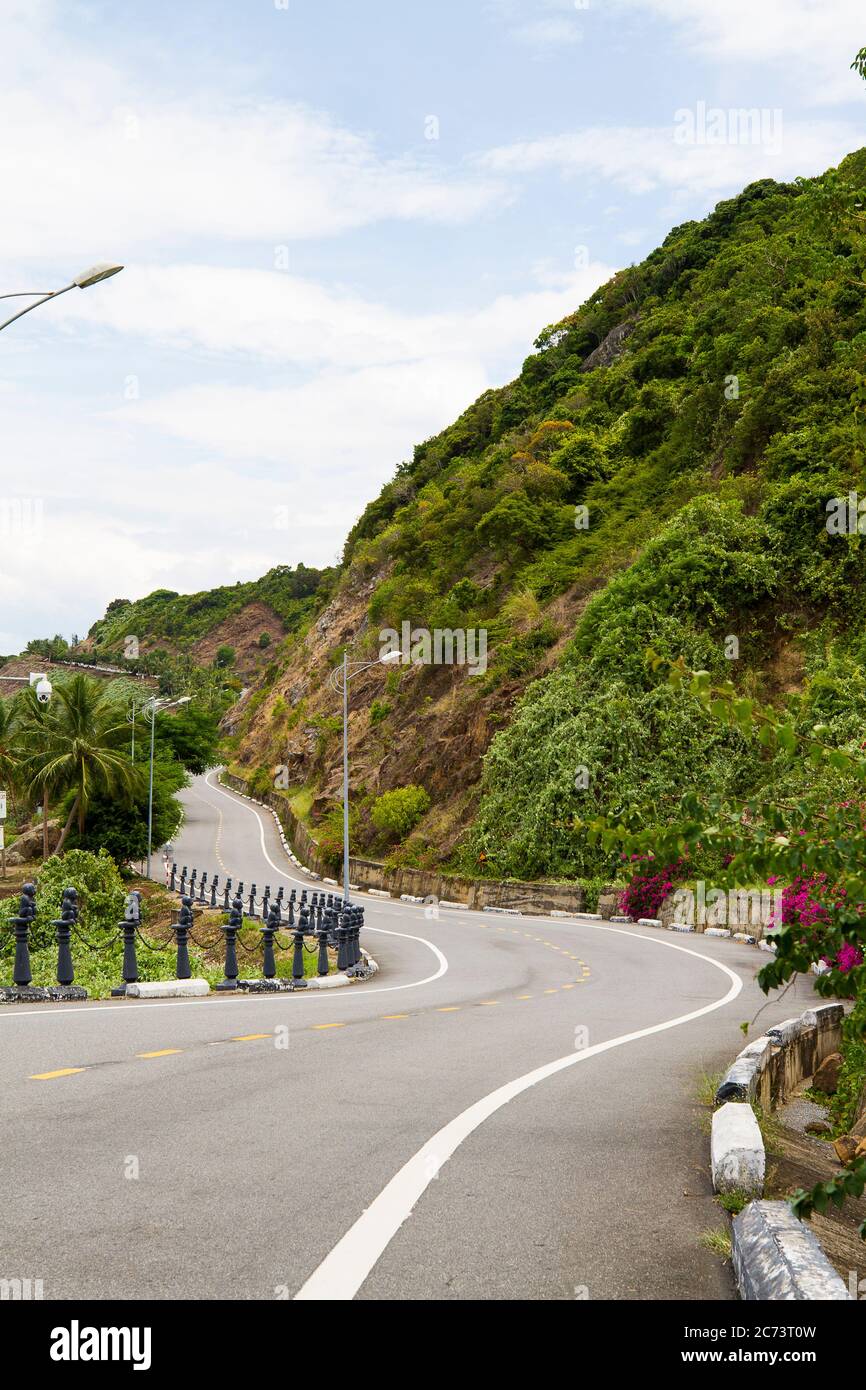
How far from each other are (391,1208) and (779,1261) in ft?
5.85

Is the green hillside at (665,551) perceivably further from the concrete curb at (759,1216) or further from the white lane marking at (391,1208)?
the white lane marking at (391,1208)

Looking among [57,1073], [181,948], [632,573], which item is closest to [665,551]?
[632,573]

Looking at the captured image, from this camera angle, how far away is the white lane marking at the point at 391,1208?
13.2ft

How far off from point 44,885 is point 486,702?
2076 cm

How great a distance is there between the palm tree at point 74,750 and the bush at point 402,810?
44.2ft

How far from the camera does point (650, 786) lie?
1499 inches

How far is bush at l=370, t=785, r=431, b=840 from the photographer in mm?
49281

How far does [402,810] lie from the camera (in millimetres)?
49281

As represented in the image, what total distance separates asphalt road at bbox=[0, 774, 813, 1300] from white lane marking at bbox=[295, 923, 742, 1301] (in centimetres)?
2

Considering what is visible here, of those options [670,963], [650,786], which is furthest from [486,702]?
[670,963]

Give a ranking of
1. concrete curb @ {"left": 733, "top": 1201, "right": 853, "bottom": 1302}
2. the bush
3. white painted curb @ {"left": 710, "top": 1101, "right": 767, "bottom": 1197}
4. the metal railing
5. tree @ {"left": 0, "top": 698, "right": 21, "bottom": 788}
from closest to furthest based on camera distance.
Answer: concrete curb @ {"left": 733, "top": 1201, "right": 853, "bottom": 1302}, white painted curb @ {"left": 710, "top": 1101, "right": 767, "bottom": 1197}, the metal railing, the bush, tree @ {"left": 0, "top": 698, "right": 21, "bottom": 788}

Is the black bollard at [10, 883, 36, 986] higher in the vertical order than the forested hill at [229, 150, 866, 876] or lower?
lower

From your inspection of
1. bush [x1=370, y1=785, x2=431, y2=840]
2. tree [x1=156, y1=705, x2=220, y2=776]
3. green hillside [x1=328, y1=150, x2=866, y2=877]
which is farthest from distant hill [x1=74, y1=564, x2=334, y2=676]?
bush [x1=370, y1=785, x2=431, y2=840]

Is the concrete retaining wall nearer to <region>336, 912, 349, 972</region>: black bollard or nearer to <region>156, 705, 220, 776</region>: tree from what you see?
<region>336, 912, 349, 972</region>: black bollard
